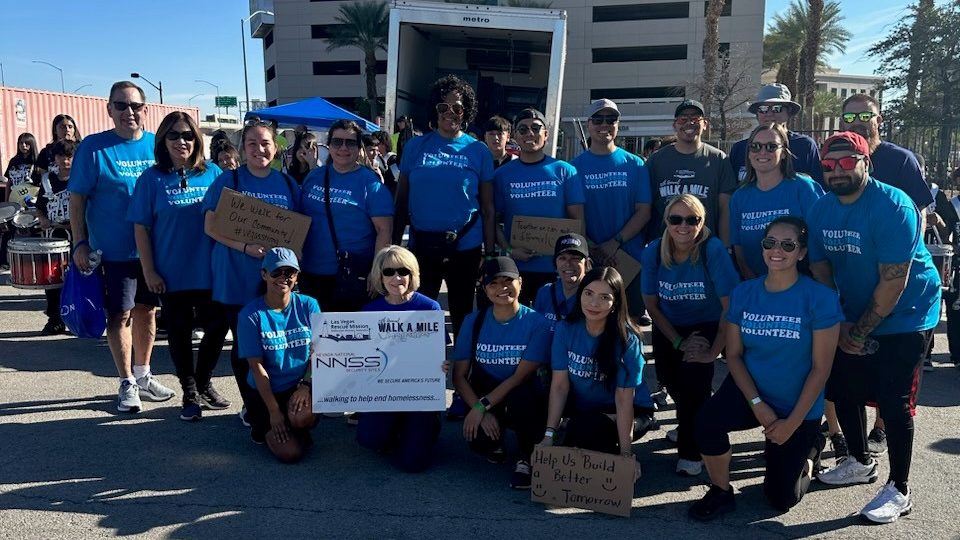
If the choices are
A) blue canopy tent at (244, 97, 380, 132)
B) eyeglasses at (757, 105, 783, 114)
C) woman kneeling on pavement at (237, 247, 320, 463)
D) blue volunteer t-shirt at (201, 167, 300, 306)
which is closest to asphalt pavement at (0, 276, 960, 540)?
woman kneeling on pavement at (237, 247, 320, 463)

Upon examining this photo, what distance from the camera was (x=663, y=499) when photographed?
146 inches

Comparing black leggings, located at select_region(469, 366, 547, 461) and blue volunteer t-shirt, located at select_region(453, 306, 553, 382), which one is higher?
blue volunteer t-shirt, located at select_region(453, 306, 553, 382)

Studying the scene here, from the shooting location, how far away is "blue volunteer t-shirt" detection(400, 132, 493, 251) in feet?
15.4

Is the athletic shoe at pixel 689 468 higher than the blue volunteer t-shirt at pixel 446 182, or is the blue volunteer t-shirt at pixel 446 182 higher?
the blue volunteer t-shirt at pixel 446 182

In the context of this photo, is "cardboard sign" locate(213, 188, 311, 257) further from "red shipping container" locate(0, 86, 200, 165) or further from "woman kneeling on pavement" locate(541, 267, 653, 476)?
"red shipping container" locate(0, 86, 200, 165)

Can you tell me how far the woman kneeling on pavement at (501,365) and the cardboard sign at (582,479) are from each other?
0.33 meters

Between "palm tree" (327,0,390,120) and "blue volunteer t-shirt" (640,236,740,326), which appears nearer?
"blue volunteer t-shirt" (640,236,740,326)

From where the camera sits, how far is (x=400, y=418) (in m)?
4.23

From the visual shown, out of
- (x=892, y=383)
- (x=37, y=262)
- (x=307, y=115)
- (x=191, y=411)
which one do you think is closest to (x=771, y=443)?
(x=892, y=383)

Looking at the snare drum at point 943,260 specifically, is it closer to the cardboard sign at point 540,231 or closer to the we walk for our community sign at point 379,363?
the cardboard sign at point 540,231

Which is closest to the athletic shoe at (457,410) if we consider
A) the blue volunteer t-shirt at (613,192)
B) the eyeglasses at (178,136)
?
the blue volunteer t-shirt at (613,192)

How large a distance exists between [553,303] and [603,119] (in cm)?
144

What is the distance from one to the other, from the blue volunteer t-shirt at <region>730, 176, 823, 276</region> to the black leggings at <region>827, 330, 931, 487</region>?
2.55ft

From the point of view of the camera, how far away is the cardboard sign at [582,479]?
348cm
